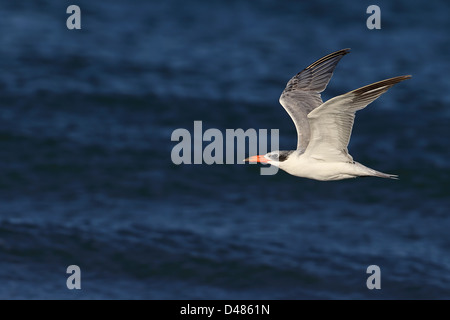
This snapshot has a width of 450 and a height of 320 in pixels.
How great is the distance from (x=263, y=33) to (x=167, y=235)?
11.7 m

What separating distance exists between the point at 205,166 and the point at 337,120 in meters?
13.8

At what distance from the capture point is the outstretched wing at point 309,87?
1112 cm

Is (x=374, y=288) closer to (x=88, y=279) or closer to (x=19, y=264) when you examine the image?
(x=88, y=279)

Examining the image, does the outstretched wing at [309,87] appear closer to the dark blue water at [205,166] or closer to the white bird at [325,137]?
the white bird at [325,137]

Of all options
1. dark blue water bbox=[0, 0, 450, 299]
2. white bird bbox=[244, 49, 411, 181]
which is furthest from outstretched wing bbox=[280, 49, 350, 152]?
dark blue water bbox=[0, 0, 450, 299]

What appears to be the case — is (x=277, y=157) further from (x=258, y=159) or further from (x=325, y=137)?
(x=325, y=137)

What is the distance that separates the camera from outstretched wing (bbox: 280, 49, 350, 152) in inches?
438

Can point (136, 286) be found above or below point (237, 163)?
below

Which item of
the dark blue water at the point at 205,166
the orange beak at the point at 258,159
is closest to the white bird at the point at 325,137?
the orange beak at the point at 258,159

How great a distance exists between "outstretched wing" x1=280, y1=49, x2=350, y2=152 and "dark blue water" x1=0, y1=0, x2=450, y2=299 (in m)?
8.00

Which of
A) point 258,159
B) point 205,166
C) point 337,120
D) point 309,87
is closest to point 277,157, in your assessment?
point 258,159

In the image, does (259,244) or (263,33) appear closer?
(259,244)

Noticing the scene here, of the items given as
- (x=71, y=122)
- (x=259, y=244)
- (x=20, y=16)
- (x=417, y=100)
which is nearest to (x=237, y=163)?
(x=259, y=244)

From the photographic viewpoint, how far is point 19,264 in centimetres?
1827
